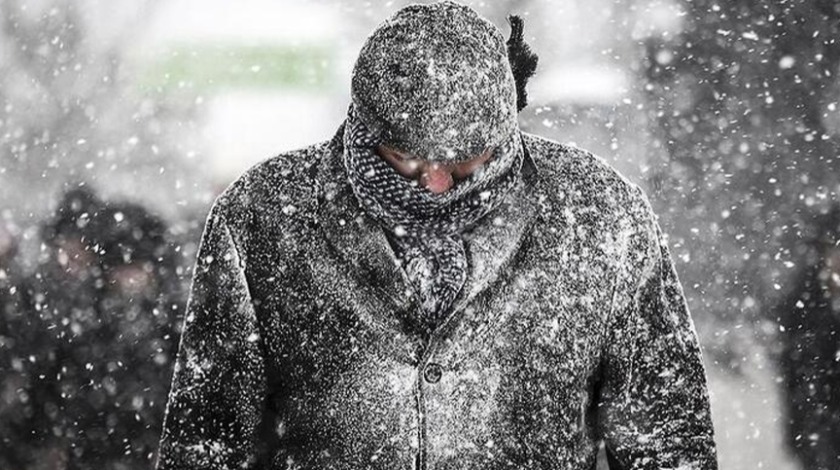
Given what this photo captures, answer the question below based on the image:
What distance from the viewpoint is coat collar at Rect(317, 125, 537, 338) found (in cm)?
229

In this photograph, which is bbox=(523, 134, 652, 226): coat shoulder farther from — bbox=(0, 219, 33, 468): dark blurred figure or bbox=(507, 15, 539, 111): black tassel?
bbox=(0, 219, 33, 468): dark blurred figure

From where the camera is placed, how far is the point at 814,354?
6113 millimetres

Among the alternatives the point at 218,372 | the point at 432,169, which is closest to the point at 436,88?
A: the point at 432,169

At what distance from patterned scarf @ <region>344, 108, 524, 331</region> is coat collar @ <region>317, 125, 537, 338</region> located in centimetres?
2

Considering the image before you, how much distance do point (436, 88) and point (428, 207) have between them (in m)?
0.23

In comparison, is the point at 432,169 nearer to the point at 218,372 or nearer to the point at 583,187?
the point at 583,187

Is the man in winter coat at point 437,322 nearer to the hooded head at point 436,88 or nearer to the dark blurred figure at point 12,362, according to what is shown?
the hooded head at point 436,88

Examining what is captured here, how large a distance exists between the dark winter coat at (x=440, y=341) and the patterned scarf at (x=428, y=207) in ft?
0.13

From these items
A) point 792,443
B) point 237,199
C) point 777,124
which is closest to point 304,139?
point 777,124

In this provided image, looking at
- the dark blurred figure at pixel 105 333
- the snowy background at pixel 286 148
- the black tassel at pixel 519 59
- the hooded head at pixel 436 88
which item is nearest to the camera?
the hooded head at pixel 436 88

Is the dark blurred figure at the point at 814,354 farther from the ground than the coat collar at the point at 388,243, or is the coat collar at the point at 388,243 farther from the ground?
the coat collar at the point at 388,243

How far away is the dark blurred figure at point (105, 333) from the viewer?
6.22 m

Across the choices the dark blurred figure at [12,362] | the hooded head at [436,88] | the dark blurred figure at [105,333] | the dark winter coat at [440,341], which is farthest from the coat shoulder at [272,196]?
the dark blurred figure at [12,362]

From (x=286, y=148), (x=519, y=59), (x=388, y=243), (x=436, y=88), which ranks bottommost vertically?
(x=286, y=148)
